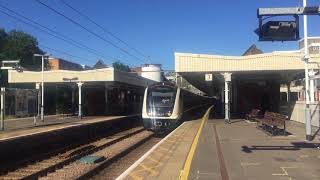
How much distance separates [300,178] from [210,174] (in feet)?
6.76

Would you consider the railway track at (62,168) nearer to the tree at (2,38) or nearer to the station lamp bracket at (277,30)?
the station lamp bracket at (277,30)

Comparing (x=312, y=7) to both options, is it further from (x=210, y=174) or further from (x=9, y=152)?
(x=9, y=152)

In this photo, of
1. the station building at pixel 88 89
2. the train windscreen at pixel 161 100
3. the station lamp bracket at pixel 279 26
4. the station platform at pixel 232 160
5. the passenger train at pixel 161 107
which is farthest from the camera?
the station building at pixel 88 89

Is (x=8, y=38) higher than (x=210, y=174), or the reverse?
(x=8, y=38)

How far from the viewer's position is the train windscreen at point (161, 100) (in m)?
32.1

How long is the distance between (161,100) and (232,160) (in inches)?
697

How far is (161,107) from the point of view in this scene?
3222 centimetres

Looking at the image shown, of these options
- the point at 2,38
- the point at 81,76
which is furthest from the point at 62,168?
the point at 2,38

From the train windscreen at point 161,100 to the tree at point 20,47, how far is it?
183ft

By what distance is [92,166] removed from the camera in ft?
56.3

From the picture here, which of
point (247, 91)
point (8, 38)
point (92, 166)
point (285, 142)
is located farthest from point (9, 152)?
point (8, 38)

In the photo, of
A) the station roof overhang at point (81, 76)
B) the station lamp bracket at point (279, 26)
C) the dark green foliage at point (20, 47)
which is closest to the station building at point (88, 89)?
the station roof overhang at point (81, 76)

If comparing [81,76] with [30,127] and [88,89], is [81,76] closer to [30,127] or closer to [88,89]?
[88,89]

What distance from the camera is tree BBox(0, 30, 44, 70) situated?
85.4 m
